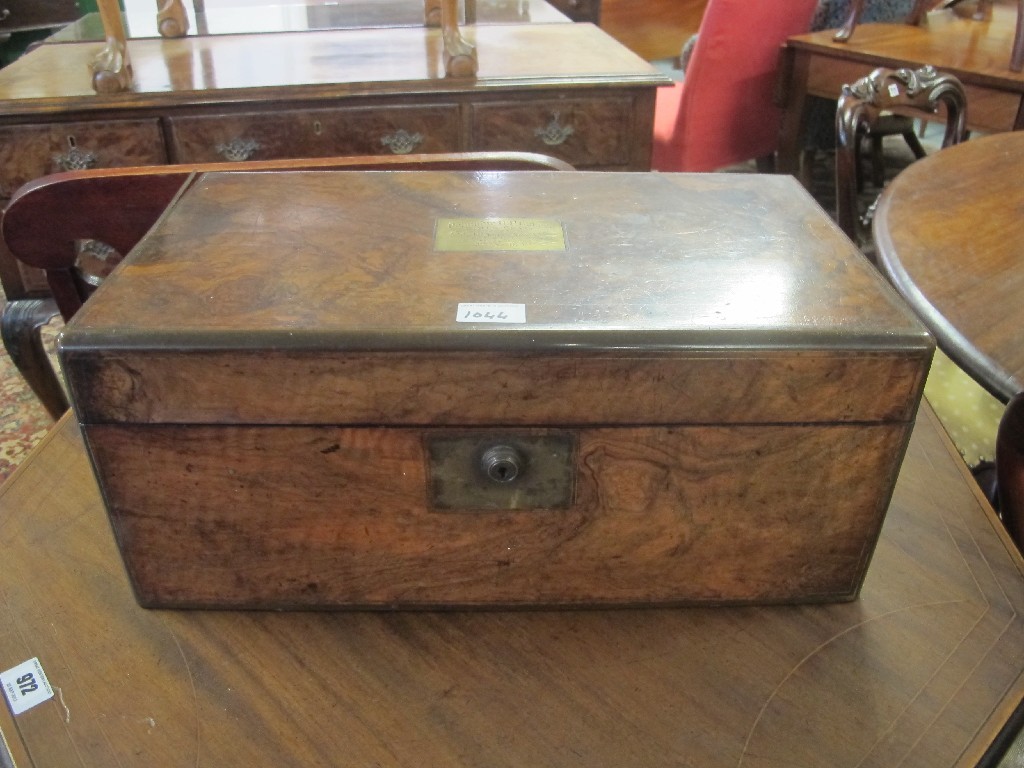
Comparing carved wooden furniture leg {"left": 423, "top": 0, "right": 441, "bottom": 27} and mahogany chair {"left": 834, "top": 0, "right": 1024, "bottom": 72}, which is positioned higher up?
carved wooden furniture leg {"left": 423, "top": 0, "right": 441, "bottom": 27}

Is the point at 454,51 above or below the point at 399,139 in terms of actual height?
above

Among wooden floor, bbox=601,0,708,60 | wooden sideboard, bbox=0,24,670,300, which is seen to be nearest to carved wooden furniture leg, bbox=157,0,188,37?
wooden sideboard, bbox=0,24,670,300

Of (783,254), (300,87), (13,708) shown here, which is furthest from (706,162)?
(13,708)

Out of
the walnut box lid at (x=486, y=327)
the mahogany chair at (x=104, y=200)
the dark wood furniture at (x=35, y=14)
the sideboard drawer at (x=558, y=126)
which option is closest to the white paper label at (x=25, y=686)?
the walnut box lid at (x=486, y=327)

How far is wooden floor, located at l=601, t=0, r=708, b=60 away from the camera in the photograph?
3401 mm

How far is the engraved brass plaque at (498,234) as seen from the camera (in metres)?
0.68

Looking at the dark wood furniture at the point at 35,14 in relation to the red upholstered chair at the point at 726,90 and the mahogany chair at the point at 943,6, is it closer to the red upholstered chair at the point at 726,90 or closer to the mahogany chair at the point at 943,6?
the red upholstered chair at the point at 726,90

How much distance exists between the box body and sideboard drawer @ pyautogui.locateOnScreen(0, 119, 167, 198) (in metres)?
0.97

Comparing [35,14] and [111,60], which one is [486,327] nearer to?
[111,60]

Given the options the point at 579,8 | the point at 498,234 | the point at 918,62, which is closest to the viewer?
the point at 498,234

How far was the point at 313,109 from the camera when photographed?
1559mm

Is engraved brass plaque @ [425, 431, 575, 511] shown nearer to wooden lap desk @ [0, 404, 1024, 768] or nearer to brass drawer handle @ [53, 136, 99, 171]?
wooden lap desk @ [0, 404, 1024, 768]

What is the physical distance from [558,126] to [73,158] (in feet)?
2.95

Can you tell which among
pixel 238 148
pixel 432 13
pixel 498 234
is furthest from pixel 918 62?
Answer: pixel 498 234
